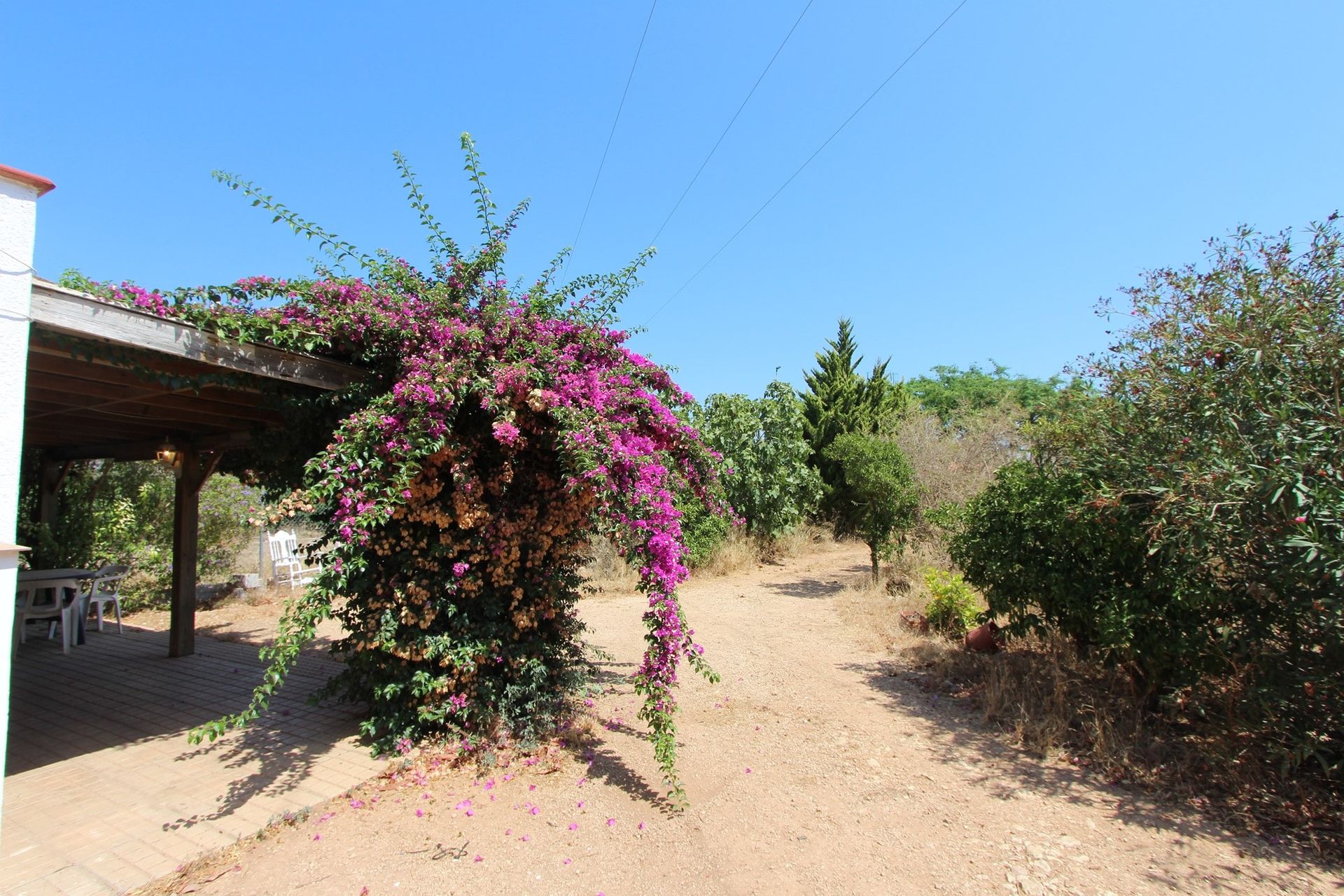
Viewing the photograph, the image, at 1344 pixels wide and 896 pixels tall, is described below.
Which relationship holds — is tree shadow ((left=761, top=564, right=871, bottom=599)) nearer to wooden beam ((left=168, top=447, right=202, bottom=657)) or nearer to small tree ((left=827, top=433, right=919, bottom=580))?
small tree ((left=827, top=433, right=919, bottom=580))

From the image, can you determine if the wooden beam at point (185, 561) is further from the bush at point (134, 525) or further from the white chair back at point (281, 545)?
the white chair back at point (281, 545)

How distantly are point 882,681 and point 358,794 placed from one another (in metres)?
4.20

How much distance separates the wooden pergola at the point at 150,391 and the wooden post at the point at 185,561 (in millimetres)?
10

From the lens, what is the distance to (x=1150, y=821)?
336cm

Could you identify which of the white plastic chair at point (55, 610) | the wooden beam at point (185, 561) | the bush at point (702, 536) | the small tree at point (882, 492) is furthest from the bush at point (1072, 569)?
the white plastic chair at point (55, 610)

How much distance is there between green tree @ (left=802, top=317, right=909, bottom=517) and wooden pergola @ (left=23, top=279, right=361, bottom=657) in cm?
1321

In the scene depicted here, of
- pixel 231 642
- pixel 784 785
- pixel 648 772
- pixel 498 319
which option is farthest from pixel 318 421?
pixel 231 642

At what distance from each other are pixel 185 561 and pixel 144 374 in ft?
14.1

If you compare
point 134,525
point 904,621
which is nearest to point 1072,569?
point 904,621

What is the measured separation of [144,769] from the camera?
4.00 metres

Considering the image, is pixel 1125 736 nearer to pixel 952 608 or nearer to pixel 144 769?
pixel 952 608

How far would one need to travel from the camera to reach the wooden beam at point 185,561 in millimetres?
6742

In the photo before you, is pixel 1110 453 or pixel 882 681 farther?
pixel 882 681

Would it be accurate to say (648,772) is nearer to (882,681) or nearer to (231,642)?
(882,681)
